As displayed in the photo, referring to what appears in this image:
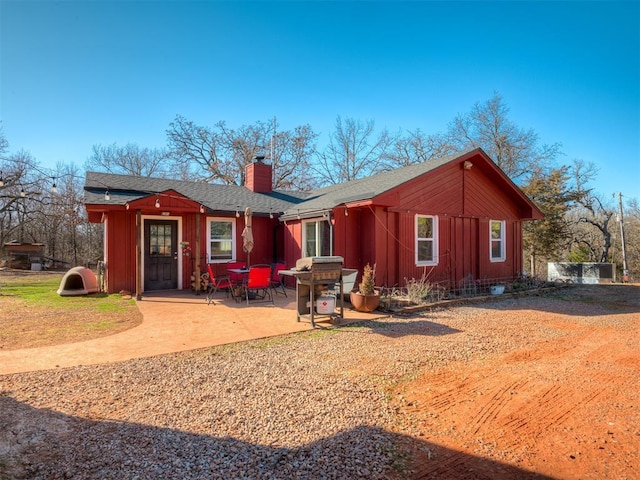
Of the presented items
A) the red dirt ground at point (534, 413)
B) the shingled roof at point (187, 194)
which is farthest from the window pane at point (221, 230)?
the red dirt ground at point (534, 413)

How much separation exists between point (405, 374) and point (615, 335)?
431cm

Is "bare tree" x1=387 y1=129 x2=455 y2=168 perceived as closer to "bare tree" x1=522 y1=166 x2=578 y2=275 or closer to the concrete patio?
"bare tree" x1=522 y1=166 x2=578 y2=275

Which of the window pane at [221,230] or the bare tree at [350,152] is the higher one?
the bare tree at [350,152]

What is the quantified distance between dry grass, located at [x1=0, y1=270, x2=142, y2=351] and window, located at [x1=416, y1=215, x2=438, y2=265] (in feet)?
23.6

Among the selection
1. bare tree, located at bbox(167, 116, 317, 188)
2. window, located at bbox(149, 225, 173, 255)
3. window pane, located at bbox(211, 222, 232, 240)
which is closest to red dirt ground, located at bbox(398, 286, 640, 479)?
window pane, located at bbox(211, 222, 232, 240)

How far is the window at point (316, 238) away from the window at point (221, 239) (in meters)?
2.57

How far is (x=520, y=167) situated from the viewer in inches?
882

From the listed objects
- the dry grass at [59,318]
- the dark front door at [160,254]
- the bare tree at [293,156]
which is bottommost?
the dry grass at [59,318]

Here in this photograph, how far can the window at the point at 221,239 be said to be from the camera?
1102 centimetres

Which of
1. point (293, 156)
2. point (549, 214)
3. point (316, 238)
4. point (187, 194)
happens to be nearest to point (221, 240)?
point (187, 194)

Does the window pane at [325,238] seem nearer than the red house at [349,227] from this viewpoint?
No

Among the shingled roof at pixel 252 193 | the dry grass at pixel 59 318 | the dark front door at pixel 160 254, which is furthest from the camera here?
the dark front door at pixel 160 254

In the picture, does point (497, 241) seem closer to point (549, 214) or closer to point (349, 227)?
point (349, 227)

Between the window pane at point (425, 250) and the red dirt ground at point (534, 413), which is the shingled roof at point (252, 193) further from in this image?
the red dirt ground at point (534, 413)
